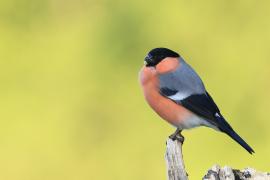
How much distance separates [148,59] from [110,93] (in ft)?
8.26

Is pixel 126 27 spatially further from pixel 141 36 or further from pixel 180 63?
pixel 180 63

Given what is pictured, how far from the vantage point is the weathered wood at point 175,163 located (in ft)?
10.4

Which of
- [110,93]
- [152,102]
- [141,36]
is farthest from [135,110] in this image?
[152,102]

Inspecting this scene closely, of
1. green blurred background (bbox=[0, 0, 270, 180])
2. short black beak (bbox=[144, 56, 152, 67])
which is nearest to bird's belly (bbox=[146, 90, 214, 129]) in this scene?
short black beak (bbox=[144, 56, 152, 67])

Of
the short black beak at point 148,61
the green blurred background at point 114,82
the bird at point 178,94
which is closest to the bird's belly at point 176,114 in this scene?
the bird at point 178,94

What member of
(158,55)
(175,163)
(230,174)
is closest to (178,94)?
(158,55)

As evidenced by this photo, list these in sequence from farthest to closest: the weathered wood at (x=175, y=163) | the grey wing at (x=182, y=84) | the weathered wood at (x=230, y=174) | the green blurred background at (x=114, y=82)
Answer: the green blurred background at (x=114, y=82) < the grey wing at (x=182, y=84) < the weathered wood at (x=175, y=163) < the weathered wood at (x=230, y=174)

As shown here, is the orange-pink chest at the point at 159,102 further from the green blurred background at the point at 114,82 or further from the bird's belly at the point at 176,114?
the green blurred background at the point at 114,82

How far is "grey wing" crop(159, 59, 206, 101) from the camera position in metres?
3.51

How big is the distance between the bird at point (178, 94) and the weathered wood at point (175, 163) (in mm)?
210

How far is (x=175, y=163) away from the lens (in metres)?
3.21

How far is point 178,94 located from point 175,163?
1.31 ft

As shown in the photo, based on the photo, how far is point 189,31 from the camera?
6.27 m

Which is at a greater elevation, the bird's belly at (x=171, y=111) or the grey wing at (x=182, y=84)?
the grey wing at (x=182, y=84)
